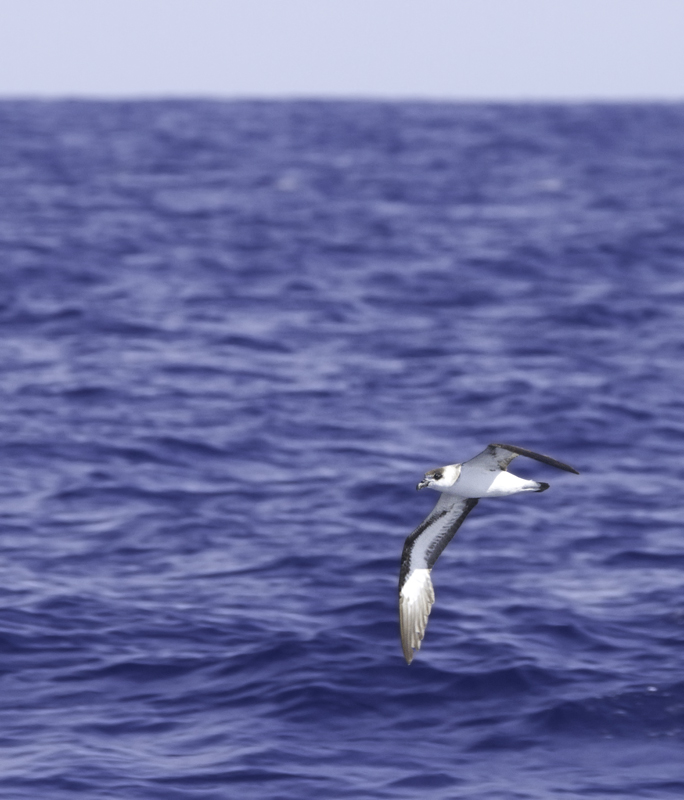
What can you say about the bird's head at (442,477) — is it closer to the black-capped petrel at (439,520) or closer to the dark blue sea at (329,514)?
the black-capped petrel at (439,520)

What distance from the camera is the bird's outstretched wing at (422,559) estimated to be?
11.5 meters

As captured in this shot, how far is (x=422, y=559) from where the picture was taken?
38.8 feet

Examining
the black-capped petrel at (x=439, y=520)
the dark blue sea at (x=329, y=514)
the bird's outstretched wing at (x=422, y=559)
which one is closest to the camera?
the black-capped petrel at (x=439, y=520)

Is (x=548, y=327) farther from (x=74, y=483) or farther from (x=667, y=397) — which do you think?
(x=74, y=483)

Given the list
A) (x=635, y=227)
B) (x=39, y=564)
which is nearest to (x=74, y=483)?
(x=39, y=564)

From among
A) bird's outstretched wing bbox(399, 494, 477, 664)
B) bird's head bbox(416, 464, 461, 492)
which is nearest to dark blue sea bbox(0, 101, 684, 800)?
bird's outstretched wing bbox(399, 494, 477, 664)

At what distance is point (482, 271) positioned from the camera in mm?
34156

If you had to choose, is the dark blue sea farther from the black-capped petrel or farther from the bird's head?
the bird's head

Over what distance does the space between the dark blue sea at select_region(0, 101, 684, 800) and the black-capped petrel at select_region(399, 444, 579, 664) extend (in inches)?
43.8

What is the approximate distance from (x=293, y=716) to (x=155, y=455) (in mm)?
7949

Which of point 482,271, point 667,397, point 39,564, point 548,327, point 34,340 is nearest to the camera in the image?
point 39,564

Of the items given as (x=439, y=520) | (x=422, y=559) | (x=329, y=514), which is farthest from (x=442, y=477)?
(x=329, y=514)

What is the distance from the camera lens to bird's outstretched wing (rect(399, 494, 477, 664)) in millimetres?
11453

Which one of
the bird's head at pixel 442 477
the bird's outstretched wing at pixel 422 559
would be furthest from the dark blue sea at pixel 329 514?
the bird's head at pixel 442 477
